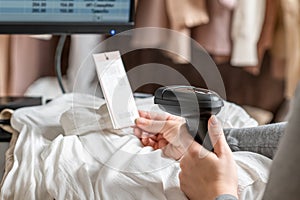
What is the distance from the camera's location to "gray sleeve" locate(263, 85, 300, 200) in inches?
20.1

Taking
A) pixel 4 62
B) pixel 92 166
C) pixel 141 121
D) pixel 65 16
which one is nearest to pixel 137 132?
pixel 141 121

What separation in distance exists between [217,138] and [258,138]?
0.45 feet

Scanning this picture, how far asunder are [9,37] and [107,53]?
0.82 meters

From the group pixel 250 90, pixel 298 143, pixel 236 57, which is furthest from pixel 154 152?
pixel 250 90

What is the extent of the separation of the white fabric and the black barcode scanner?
0.05 meters

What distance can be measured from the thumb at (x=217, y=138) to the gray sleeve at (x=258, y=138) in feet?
0.38

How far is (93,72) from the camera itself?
38.9 inches

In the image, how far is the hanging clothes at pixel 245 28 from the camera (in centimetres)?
194

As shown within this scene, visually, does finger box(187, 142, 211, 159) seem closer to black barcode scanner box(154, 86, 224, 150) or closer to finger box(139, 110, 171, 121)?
black barcode scanner box(154, 86, 224, 150)

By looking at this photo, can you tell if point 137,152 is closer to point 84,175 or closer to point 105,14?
point 84,175

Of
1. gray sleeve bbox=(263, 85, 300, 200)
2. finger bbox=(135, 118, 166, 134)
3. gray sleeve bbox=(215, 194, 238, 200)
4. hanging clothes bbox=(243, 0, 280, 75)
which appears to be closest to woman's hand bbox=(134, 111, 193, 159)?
finger bbox=(135, 118, 166, 134)

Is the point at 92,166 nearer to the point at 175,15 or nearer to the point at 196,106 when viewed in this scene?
the point at 196,106

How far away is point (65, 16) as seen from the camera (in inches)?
46.0

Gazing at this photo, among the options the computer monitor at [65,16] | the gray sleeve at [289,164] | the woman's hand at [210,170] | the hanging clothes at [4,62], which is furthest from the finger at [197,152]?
the hanging clothes at [4,62]
